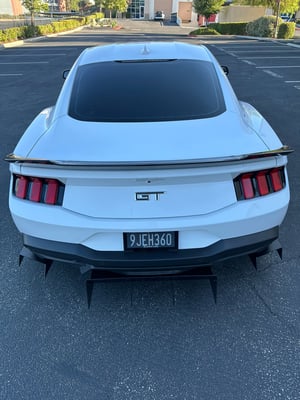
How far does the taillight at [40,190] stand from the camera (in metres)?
2.14

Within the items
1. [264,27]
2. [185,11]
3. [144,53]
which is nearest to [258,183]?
[144,53]

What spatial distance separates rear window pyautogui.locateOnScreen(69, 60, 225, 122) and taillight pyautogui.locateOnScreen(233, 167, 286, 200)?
619 millimetres

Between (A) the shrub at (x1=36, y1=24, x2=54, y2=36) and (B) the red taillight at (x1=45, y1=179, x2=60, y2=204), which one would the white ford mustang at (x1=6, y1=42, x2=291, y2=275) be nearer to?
(B) the red taillight at (x1=45, y1=179, x2=60, y2=204)

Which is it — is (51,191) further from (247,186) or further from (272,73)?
(272,73)

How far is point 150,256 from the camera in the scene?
2.10 meters

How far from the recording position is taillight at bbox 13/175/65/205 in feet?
7.01

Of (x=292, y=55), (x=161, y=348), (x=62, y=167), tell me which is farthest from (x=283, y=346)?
(x=292, y=55)

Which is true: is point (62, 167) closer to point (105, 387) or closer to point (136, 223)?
point (136, 223)

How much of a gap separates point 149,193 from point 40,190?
27.1 inches

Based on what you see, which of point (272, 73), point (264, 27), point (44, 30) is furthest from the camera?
point (44, 30)

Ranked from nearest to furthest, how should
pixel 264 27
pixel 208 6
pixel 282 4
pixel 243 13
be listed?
pixel 264 27, pixel 282 4, pixel 208 6, pixel 243 13

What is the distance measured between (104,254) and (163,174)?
60 cm

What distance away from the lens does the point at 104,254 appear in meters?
2.12

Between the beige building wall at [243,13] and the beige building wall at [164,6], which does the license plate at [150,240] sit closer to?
the beige building wall at [243,13]
